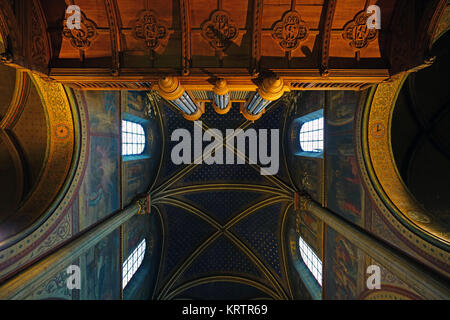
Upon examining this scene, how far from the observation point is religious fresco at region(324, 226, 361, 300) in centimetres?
528

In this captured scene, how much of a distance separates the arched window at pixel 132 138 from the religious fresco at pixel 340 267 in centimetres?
820

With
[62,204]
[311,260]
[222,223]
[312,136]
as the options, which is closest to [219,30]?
[62,204]

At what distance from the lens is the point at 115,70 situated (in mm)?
4363

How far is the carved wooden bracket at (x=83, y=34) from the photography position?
A: 4254 millimetres

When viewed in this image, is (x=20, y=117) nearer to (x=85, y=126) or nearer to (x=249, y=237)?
(x=85, y=126)

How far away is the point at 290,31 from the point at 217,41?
1.69 metres

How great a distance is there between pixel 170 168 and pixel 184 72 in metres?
6.79

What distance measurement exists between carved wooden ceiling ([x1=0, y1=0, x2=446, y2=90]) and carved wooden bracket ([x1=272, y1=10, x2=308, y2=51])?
0.06ft

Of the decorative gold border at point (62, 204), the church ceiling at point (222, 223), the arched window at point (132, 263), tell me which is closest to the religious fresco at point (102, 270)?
the arched window at point (132, 263)

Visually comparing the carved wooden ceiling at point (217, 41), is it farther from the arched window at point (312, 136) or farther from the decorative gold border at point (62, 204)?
the arched window at point (312, 136)

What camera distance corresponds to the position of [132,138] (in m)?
7.99

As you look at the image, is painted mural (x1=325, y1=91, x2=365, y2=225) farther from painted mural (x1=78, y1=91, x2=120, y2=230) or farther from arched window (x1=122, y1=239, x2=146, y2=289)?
arched window (x1=122, y1=239, x2=146, y2=289)

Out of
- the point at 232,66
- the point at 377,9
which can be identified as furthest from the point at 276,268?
the point at 377,9

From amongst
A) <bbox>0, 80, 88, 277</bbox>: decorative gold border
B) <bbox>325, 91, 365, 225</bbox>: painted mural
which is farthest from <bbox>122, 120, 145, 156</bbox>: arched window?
<bbox>325, 91, 365, 225</bbox>: painted mural
